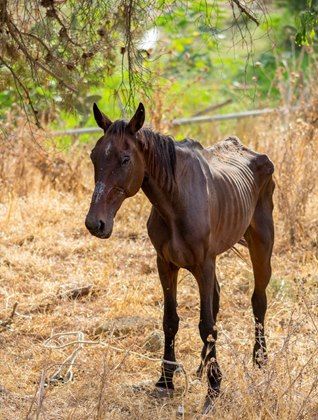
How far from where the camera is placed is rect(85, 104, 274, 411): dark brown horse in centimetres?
514

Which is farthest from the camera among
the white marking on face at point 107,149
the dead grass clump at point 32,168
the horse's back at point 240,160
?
the dead grass clump at point 32,168

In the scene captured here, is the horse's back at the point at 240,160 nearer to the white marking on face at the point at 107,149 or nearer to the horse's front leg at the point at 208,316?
the horse's front leg at the point at 208,316

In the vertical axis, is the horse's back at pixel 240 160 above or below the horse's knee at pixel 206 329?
above

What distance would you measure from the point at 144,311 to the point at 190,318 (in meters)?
0.35

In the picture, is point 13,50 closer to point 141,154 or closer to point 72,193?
point 141,154

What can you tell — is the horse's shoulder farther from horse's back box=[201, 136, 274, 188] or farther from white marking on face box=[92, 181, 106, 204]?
white marking on face box=[92, 181, 106, 204]

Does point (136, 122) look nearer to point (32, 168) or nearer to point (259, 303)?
point (259, 303)

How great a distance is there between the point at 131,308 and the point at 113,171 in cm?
236

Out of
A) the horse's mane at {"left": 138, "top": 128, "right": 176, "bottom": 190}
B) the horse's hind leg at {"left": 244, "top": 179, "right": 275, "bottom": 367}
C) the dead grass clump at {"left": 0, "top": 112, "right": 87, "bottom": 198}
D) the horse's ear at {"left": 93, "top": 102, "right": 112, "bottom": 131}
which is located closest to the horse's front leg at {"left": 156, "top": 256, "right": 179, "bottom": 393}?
the horse's mane at {"left": 138, "top": 128, "right": 176, "bottom": 190}

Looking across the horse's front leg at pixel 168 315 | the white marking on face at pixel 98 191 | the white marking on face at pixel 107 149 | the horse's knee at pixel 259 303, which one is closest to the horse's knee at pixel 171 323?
the horse's front leg at pixel 168 315

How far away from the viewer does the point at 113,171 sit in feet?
16.8

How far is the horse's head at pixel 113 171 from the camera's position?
5.03 meters

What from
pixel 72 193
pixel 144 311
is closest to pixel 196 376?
pixel 144 311

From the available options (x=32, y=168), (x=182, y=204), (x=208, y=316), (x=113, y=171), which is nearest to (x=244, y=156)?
(x=182, y=204)
